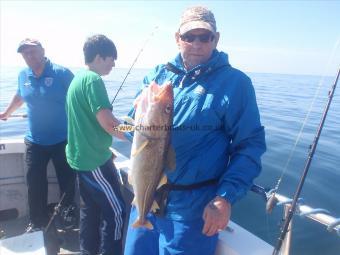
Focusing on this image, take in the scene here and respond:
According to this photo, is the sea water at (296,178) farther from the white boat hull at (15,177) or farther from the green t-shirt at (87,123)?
the white boat hull at (15,177)

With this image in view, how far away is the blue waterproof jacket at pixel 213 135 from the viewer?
222 centimetres

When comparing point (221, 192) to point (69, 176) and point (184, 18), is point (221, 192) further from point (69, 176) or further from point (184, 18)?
point (69, 176)

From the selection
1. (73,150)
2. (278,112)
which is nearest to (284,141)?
(278,112)

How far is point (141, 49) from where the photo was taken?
5.27 m

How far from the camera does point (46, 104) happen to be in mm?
4461

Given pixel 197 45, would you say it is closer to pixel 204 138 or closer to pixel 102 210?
pixel 204 138

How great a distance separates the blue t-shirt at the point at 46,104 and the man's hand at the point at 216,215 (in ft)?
10.1

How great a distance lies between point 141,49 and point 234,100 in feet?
11.0

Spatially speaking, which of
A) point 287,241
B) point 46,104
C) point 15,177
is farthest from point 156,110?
point 15,177

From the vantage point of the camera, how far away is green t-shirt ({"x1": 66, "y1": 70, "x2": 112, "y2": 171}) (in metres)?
3.07

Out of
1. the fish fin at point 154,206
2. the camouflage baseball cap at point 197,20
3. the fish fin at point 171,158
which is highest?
the camouflage baseball cap at point 197,20

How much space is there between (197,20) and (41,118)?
296 cm

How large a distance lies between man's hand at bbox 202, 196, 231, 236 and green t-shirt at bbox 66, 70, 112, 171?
1.50 metres

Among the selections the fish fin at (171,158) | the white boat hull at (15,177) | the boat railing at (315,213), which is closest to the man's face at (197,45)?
the fish fin at (171,158)
